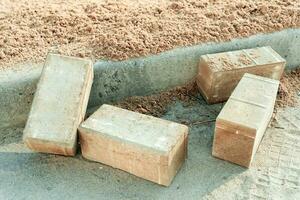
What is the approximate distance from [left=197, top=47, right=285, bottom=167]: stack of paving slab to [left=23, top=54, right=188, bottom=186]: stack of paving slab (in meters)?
0.32

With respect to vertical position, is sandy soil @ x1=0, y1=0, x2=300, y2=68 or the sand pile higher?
sandy soil @ x1=0, y1=0, x2=300, y2=68

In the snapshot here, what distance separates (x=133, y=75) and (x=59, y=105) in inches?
30.0

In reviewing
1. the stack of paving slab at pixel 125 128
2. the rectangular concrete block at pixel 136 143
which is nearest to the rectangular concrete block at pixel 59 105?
the stack of paving slab at pixel 125 128

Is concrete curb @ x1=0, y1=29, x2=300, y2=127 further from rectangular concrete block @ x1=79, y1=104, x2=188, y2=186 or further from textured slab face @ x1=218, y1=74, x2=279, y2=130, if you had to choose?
textured slab face @ x1=218, y1=74, x2=279, y2=130

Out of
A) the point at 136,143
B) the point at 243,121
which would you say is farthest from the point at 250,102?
the point at 136,143

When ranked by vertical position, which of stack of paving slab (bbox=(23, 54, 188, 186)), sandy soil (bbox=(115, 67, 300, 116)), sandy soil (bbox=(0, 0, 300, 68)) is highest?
sandy soil (bbox=(0, 0, 300, 68))

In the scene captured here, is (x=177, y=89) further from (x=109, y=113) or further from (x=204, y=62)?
(x=109, y=113)

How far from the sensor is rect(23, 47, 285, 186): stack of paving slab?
9.27ft

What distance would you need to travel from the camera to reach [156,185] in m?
2.92

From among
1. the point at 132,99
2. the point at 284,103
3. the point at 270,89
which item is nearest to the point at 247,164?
the point at 270,89

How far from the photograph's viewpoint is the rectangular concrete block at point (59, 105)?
2.88 meters

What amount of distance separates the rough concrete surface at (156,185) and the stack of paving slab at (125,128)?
2.9 inches

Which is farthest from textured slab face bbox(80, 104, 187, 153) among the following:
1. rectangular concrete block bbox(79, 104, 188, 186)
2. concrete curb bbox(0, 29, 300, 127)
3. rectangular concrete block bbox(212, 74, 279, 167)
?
concrete curb bbox(0, 29, 300, 127)

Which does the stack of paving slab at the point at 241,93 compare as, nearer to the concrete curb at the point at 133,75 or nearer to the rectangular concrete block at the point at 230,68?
the rectangular concrete block at the point at 230,68
